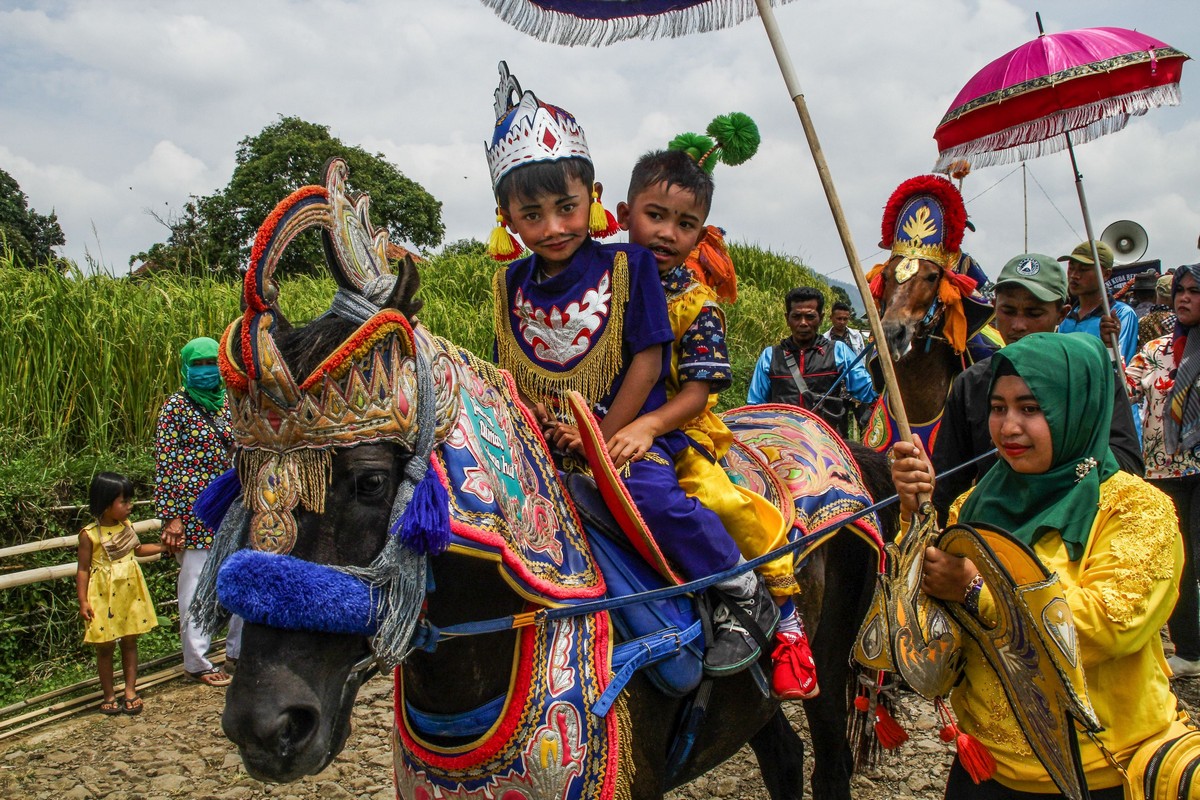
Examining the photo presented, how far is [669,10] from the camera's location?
2527 mm

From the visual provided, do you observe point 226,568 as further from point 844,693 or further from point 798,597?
point 844,693

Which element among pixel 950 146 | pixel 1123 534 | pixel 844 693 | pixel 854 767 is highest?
pixel 950 146

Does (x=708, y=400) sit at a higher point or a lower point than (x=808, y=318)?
lower

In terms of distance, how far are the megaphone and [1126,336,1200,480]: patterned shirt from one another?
6965 mm

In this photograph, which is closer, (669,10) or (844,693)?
(669,10)

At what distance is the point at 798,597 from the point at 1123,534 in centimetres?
129

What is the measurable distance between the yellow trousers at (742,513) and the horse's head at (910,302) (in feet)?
6.78

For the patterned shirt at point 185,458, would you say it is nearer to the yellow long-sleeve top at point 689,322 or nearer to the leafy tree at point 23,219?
the yellow long-sleeve top at point 689,322

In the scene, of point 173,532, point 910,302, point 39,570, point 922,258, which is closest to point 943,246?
point 922,258

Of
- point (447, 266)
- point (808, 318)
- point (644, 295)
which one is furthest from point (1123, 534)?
point (447, 266)

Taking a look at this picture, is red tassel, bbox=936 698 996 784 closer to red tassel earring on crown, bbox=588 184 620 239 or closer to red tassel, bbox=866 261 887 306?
red tassel earring on crown, bbox=588 184 620 239

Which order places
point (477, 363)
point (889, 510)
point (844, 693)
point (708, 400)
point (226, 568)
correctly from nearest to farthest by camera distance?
1. point (226, 568)
2. point (477, 363)
3. point (708, 400)
4. point (844, 693)
5. point (889, 510)

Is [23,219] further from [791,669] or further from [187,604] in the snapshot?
[791,669]

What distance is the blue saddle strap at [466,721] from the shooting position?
2201mm
